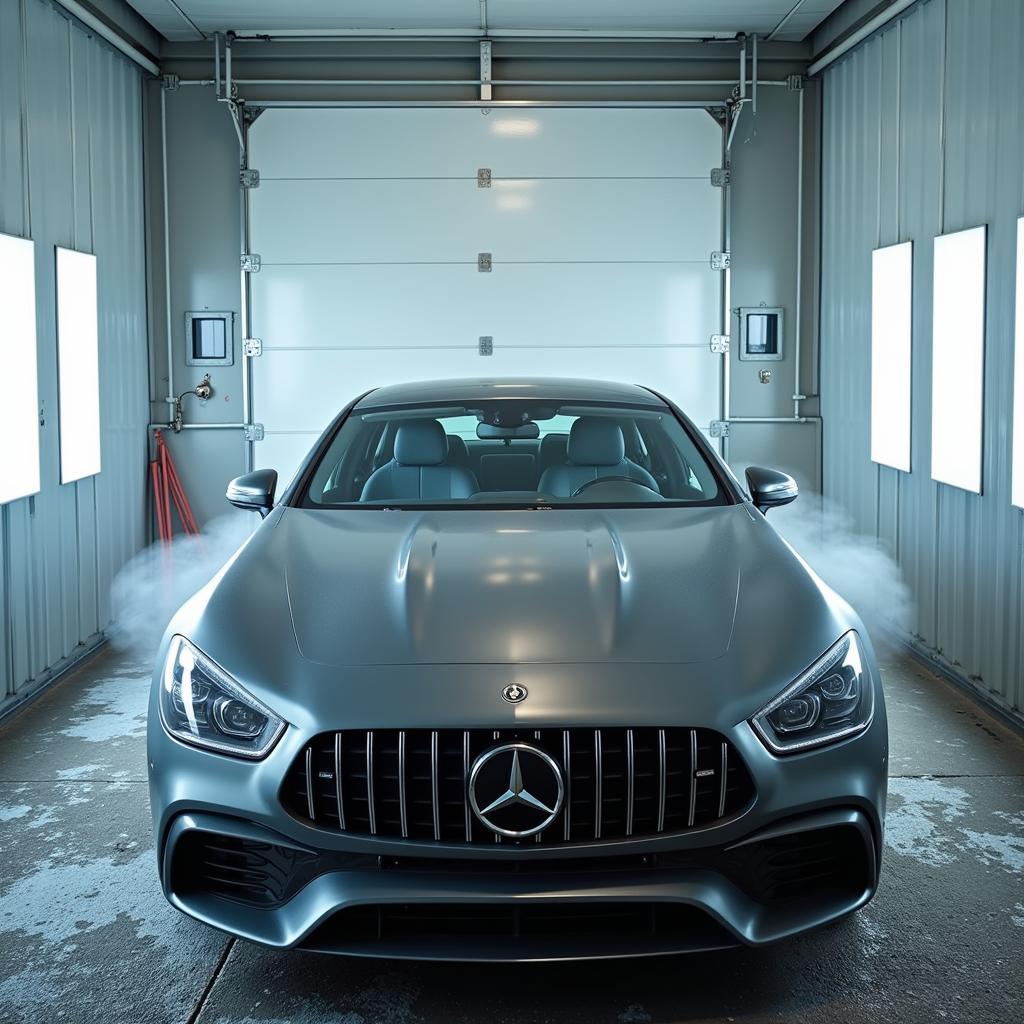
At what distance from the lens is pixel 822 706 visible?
2363mm

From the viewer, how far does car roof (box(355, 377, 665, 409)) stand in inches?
151

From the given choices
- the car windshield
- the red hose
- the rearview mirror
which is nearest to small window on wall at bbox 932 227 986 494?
the car windshield

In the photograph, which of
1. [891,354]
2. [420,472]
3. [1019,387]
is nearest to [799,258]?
[891,354]

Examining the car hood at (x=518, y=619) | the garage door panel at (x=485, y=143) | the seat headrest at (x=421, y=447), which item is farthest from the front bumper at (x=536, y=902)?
the garage door panel at (x=485, y=143)

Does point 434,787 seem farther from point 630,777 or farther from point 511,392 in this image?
point 511,392

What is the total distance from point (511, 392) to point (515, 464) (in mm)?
263

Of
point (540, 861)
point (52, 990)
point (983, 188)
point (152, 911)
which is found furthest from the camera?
point (983, 188)

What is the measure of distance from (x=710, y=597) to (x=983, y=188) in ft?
10.3

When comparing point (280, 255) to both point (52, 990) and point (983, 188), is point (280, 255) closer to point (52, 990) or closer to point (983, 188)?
point (983, 188)

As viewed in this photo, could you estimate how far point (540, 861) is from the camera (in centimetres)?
221

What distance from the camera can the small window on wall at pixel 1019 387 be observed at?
4.51m

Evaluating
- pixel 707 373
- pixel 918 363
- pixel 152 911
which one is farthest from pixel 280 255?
pixel 152 911

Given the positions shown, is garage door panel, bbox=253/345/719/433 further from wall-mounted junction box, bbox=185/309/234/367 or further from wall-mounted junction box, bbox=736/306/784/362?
wall-mounted junction box, bbox=736/306/784/362

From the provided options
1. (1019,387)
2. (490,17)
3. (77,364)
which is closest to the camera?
(1019,387)
